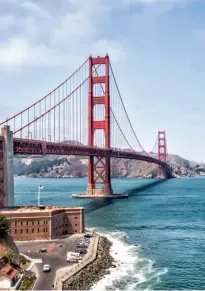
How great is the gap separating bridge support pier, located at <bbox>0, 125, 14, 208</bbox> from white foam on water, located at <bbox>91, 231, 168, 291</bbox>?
48.7 feet

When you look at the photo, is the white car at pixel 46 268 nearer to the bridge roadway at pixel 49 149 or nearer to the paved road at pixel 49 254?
the paved road at pixel 49 254

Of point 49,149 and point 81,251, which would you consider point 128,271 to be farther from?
point 49,149

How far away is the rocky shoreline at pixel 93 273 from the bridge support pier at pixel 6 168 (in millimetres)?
15507

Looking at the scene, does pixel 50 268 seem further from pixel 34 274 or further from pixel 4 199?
pixel 4 199

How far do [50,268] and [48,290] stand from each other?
5.58 meters

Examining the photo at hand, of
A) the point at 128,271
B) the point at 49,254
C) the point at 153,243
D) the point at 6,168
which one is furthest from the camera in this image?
the point at 6,168

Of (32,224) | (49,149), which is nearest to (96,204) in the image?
(49,149)

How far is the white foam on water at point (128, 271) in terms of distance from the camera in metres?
37.8

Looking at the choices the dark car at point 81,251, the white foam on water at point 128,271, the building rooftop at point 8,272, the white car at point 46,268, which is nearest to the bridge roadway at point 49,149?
the white foam on water at point 128,271

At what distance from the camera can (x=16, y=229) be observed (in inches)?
2002

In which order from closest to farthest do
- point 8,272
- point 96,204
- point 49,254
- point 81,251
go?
point 8,272, point 49,254, point 81,251, point 96,204

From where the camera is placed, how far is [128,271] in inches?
1636

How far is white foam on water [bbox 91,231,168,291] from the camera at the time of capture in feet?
124

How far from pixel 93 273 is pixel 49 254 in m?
6.71
